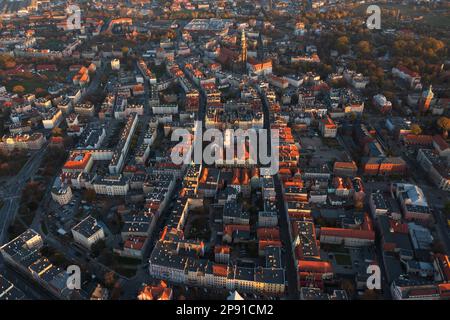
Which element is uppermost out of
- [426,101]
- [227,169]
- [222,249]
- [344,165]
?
[222,249]

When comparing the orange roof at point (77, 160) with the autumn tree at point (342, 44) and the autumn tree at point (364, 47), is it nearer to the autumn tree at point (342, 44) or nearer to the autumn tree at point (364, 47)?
the autumn tree at point (342, 44)

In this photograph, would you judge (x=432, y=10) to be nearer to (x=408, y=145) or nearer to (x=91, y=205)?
(x=408, y=145)

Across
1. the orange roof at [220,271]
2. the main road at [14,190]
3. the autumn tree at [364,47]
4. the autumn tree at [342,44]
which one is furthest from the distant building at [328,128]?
the main road at [14,190]

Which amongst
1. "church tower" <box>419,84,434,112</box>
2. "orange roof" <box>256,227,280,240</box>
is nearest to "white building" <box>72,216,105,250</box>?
"orange roof" <box>256,227,280,240</box>

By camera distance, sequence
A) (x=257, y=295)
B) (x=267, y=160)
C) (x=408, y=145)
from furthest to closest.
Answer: (x=408, y=145), (x=267, y=160), (x=257, y=295)

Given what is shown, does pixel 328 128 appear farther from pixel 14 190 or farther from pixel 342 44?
pixel 14 190

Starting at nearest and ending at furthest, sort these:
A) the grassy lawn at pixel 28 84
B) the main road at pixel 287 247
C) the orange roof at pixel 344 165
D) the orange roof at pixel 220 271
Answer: the orange roof at pixel 220 271 < the main road at pixel 287 247 < the orange roof at pixel 344 165 < the grassy lawn at pixel 28 84

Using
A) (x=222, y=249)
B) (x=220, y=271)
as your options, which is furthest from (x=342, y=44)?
(x=220, y=271)

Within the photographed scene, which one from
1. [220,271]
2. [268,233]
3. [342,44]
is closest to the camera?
[220,271]

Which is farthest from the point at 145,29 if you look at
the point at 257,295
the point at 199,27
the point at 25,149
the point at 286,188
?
the point at 257,295
